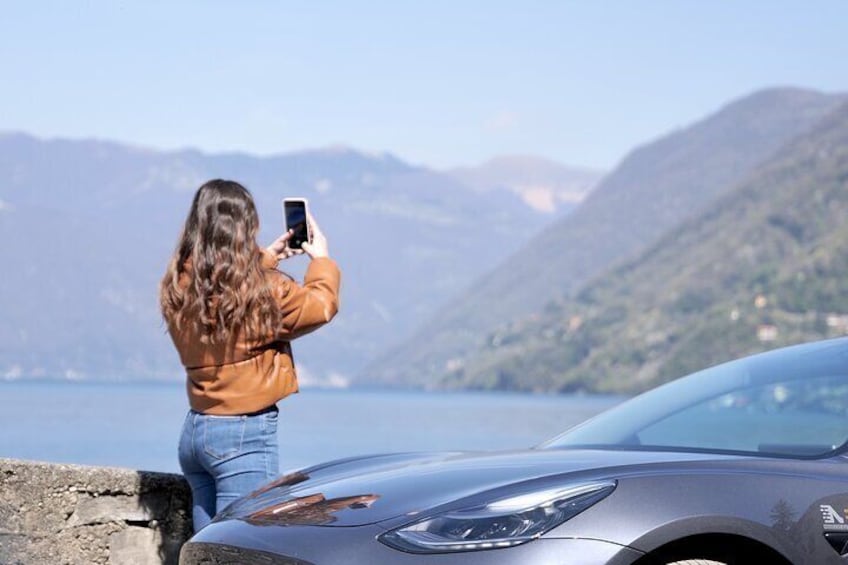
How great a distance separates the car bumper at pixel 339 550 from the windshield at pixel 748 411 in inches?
34.9

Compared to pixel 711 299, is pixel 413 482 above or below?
below

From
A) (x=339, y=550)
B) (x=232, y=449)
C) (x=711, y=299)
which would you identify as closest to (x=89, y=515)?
(x=232, y=449)

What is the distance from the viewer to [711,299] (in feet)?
500

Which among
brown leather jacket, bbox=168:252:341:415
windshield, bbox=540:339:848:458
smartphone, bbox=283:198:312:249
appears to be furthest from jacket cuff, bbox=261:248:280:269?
windshield, bbox=540:339:848:458

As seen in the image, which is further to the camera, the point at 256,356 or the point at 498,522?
the point at 256,356

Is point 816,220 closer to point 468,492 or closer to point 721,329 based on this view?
point 721,329

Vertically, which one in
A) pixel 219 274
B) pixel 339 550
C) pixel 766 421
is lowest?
pixel 339 550

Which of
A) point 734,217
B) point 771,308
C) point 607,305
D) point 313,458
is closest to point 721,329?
point 771,308

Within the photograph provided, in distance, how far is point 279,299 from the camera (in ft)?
13.9

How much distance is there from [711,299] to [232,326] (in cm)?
15173

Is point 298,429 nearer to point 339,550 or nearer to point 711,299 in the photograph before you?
point 711,299

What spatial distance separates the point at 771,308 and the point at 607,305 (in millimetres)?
40416

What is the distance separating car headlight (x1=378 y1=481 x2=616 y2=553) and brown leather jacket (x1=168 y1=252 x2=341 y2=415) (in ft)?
3.62

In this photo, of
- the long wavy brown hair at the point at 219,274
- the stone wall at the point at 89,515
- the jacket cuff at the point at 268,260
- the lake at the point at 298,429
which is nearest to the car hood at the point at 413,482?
the long wavy brown hair at the point at 219,274
